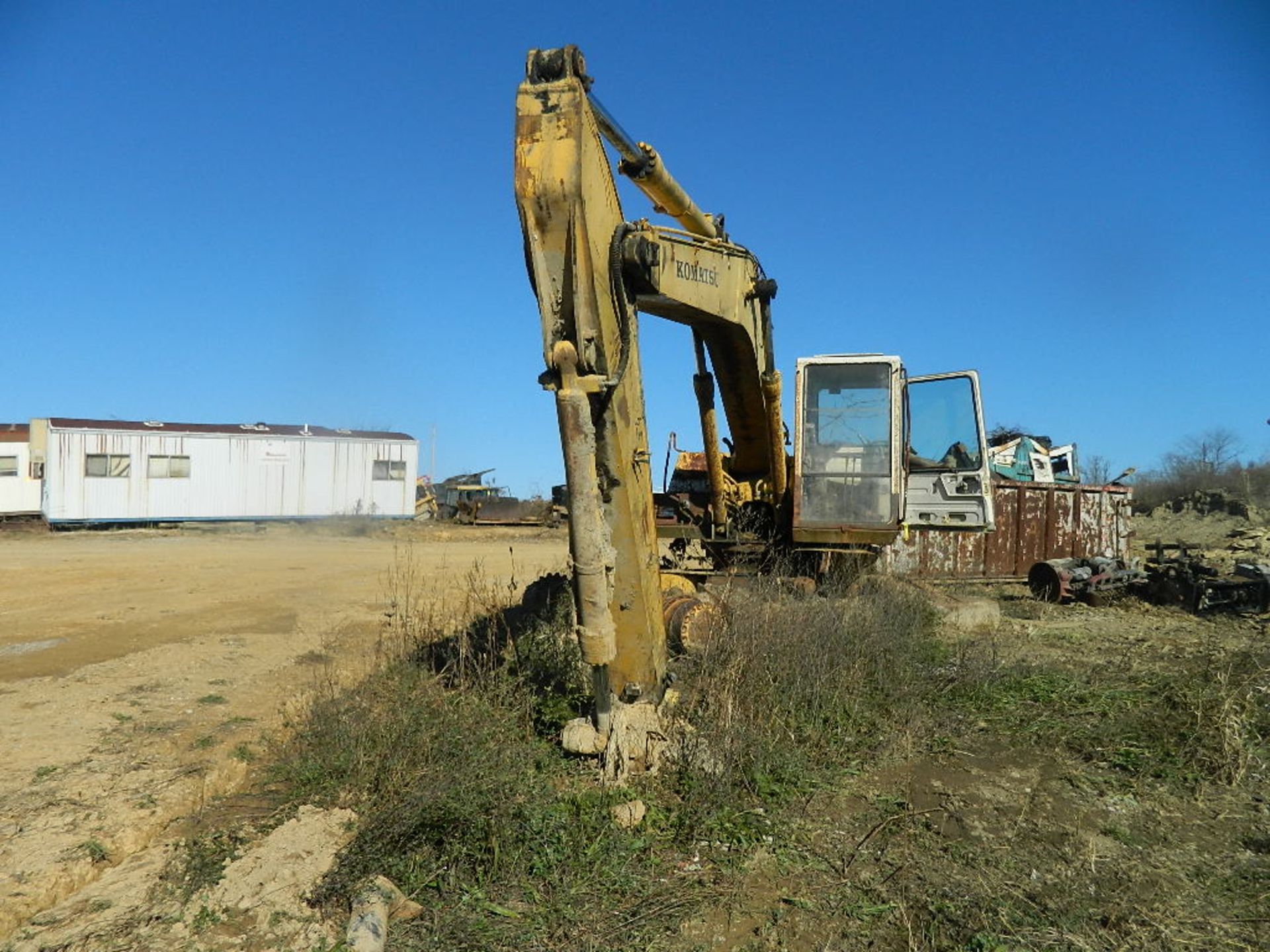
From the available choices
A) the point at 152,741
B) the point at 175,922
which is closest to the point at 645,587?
the point at 175,922

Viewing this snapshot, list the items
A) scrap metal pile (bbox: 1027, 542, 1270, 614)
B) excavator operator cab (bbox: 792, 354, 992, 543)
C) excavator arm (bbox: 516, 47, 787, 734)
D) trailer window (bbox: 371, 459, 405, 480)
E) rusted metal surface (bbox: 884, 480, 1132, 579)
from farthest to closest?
trailer window (bbox: 371, 459, 405, 480) < rusted metal surface (bbox: 884, 480, 1132, 579) < scrap metal pile (bbox: 1027, 542, 1270, 614) < excavator operator cab (bbox: 792, 354, 992, 543) < excavator arm (bbox: 516, 47, 787, 734)

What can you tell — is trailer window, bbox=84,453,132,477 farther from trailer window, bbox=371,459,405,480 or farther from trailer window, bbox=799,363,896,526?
trailer window, bbox=799,363,896,526

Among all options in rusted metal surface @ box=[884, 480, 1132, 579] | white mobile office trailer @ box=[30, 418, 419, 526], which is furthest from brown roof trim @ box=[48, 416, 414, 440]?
rusted metal surface @ box=[884, 480, 1132, 579]

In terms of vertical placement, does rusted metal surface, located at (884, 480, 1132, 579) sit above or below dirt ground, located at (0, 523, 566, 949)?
above

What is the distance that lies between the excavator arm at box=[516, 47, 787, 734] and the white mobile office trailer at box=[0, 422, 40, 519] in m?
26.3

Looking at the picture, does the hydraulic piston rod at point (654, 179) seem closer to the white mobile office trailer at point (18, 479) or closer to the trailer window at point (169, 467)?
the trailer window at point (169, 467)

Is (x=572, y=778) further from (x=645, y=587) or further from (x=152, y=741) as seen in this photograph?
(x=152, y=741)

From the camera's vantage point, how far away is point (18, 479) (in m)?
25.8

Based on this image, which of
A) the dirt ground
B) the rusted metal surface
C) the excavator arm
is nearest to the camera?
the dirt ground

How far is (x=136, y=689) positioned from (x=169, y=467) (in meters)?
21.7

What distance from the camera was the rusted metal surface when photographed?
13273 mm

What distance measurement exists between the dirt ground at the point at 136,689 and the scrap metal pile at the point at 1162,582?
7507mm

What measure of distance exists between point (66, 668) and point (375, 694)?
3.61 meters

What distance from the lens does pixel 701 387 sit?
820 centimetres
